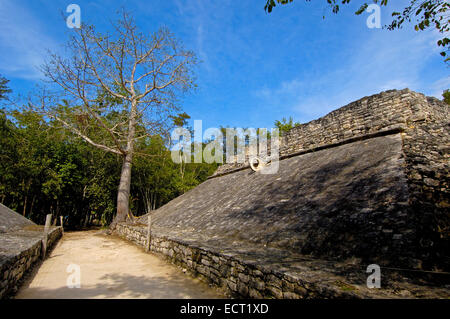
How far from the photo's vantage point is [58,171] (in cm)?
1722

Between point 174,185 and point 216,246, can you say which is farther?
point 174,185

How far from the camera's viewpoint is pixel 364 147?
274 inches

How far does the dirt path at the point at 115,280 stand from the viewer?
14.3 feet

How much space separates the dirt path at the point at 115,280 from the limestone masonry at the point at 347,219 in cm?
41

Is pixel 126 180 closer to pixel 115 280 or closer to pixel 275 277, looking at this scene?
pixel 115 280

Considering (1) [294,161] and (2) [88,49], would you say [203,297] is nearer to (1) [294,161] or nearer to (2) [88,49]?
(1) [294,161]

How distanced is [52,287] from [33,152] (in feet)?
51.0

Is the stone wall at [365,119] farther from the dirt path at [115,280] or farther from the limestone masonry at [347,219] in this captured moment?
the dirt path at [115,280]

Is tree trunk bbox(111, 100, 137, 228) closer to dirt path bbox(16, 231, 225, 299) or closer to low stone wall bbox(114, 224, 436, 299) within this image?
dirt path bbox(16, 231, 225, 299)

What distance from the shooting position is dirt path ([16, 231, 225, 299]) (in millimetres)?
4355

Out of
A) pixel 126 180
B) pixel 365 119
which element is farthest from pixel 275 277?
pixel 126 180

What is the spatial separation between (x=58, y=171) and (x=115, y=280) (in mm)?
15608

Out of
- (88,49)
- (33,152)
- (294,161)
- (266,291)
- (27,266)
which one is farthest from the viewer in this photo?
(33,152)
